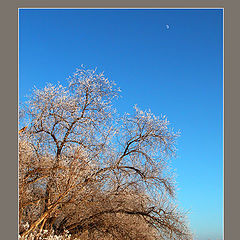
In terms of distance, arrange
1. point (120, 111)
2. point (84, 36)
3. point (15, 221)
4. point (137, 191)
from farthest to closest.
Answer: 1. point (120, 111)
2. point (137, 191)
3. point (84, 36)
4. point (15, 221)

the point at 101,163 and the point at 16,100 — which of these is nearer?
the point at 16,100

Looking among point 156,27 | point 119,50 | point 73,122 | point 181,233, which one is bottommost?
point 181,233

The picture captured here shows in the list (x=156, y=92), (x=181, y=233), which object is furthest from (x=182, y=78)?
(x=181, y=233)

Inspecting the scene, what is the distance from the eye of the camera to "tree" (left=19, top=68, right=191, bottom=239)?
29.0ft

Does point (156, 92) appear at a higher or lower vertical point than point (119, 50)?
lower

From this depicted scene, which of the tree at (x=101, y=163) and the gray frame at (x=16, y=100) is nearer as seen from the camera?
the gray frame at (x=16, y=100)

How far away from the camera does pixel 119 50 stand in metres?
8.86

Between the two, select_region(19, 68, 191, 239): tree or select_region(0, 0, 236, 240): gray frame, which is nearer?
select_region(0, 0, 236, 240): gray frame

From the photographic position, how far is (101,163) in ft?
29.6

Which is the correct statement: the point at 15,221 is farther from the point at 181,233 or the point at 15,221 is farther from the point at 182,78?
the point at 182,78

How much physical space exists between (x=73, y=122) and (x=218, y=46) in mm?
4717

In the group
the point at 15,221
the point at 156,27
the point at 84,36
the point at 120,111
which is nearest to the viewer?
the point at 15,221

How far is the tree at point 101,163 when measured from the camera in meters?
8.84

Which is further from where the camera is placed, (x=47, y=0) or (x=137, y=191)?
(x=137, y=191)
